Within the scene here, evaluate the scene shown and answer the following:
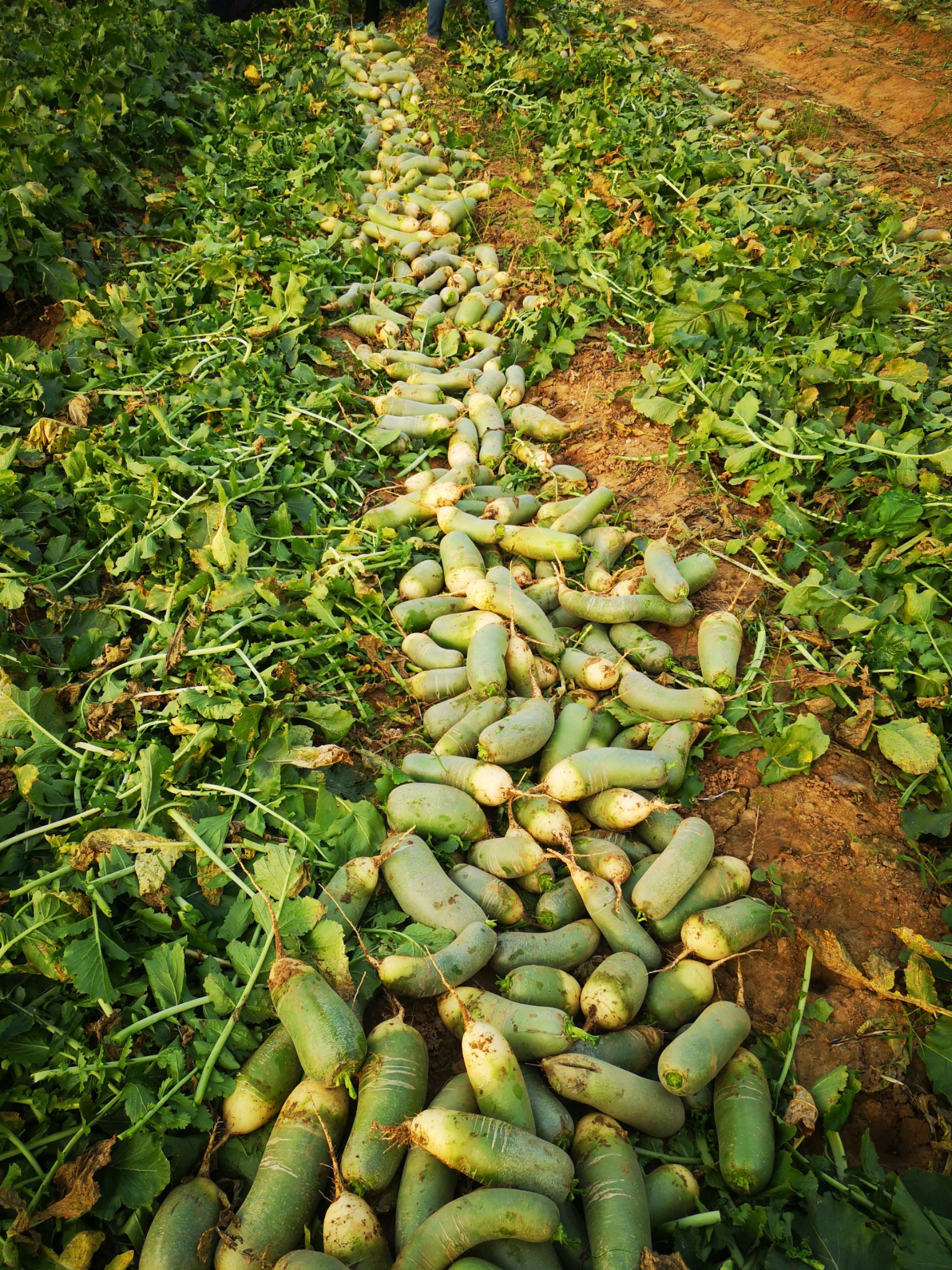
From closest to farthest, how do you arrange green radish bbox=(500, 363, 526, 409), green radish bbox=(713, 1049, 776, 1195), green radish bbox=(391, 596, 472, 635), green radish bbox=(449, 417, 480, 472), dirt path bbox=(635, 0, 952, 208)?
green radish bbox=(713, 1049, 776, 1195), green radish bbox=(391, 596, 472, 635), green radish bbox=(449, 417, 480, 472), green radish bbox=(500, 363, 526, 409), dirt path bbox=(635, 0, 952, 208)

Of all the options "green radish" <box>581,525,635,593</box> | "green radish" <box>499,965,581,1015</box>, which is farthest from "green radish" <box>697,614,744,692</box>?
"green radish" <box>499,965,581,1015</box>

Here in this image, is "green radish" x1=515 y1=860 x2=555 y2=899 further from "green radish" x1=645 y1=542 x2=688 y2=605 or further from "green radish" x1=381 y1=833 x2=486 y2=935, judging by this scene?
"green radish" x1=645 y1=542 x2=688 y2=605

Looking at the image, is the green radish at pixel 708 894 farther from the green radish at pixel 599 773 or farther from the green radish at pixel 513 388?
the green radish at pixel 513 388

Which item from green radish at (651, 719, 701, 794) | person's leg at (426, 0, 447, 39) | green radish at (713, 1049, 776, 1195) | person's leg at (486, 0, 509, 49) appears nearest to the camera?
green radish at (713, 1049, 776, 1195)

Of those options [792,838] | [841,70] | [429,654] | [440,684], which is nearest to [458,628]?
[429,654]

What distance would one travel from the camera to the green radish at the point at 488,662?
378 centimetres

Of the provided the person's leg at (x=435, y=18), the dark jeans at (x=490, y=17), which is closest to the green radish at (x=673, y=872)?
the dark jeans at (x=490, y=17)

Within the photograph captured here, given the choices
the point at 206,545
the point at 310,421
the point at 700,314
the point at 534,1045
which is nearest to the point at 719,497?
the point at 700,314

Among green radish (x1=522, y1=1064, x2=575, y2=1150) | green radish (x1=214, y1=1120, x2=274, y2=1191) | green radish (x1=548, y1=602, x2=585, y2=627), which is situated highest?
green radish (x1=548, y1=602, x2=585, y2=627)

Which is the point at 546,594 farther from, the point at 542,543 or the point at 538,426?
the point at 538,426

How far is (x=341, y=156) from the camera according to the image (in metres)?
9.05

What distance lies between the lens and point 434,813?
333 centimetres

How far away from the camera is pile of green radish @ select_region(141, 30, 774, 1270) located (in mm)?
2258

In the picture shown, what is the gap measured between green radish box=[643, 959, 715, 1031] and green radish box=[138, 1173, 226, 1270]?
2.50 ft
